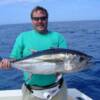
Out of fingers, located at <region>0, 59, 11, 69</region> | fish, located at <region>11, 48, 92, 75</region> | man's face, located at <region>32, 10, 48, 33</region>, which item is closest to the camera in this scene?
fish, located at <region>11, 48, 92, 75</region>

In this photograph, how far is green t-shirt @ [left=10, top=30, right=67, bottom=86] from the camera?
14.1 feet

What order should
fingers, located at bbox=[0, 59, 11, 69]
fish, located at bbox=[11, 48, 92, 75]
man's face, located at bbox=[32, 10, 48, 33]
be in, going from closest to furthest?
fish, located at bbox=[11, 48, 92, 75] < fingers, located at bbox=[0, 59, 11, 69] < man's face, located at bbox=[32, 10, 48, 33]

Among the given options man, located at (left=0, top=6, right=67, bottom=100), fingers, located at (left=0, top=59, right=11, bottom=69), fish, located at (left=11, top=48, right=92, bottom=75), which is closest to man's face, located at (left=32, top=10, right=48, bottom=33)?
man, located at (left=0, top=6, right=67, bottom=100)

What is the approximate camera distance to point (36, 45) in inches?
170

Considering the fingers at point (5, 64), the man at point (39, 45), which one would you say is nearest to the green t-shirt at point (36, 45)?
the man at point (39, 45)

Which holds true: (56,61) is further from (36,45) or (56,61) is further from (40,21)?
(40,21)

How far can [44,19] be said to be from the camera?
4.29 metres

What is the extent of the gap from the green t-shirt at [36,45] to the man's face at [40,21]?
8cm

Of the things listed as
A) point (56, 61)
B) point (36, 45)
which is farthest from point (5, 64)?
point (56, 61)

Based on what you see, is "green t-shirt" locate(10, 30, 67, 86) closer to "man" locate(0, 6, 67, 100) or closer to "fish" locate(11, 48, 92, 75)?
"man" locate(0, 6, 67, 100)

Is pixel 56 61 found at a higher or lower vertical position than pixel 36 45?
lower

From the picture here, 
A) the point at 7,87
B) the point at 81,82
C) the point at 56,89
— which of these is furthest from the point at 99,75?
the point at 56,89

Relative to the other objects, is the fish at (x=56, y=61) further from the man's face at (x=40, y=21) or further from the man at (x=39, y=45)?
the man's face at (x=40, y=21)

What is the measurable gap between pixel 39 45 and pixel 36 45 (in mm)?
36
